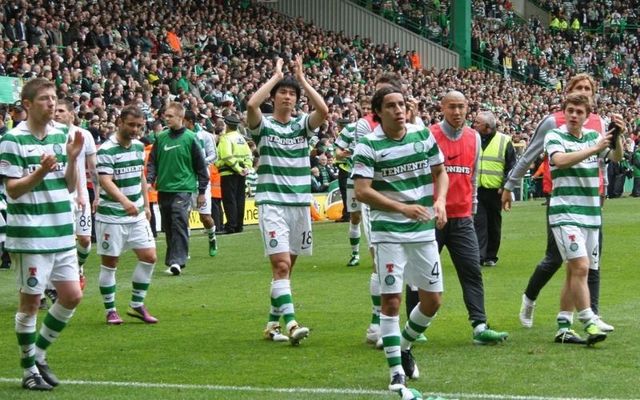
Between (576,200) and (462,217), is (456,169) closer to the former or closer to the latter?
(462,217)

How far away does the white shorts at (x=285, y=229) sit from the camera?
36.8 ft

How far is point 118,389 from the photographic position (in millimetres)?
9078

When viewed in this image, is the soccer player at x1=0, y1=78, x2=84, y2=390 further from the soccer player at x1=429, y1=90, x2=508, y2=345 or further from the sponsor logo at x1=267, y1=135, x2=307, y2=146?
the soccer player at x1=429, y1=90, x2=508, y2=345

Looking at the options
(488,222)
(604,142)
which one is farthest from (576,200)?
(488,222)

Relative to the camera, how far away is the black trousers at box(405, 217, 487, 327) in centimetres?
1088

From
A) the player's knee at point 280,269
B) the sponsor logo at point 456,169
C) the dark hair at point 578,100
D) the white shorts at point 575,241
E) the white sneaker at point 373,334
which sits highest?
the dark hair at point 578,100

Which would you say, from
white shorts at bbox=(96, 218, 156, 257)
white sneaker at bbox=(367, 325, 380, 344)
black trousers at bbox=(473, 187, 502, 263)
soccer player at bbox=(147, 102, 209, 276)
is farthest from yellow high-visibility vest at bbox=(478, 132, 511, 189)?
white sneaker at bbox=(367, 325, 380, 344)

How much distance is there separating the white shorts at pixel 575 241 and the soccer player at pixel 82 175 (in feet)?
13.2

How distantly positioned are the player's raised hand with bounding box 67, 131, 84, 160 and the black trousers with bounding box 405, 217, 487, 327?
342 centimetres

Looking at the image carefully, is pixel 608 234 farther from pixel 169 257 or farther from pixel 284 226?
pixel 284 226

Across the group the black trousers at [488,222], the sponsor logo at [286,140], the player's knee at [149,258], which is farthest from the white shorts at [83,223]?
the black trousers at [488,222]

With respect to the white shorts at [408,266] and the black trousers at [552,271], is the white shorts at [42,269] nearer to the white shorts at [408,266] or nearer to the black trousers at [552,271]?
the white shorts at [408,266]

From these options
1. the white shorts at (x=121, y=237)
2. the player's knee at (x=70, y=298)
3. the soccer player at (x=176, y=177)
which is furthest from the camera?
the soccer player at (x=176, y=177)

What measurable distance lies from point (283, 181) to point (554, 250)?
8.22ft
